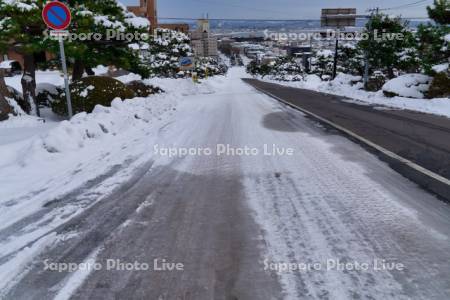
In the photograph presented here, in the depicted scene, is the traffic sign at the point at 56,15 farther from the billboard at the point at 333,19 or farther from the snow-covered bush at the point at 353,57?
the billboard at the point at 333,19

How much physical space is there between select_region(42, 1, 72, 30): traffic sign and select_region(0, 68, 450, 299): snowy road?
397 centimetres

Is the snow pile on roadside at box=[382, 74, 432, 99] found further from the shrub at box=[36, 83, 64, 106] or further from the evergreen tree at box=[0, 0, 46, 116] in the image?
the evergreen tree at box=[0, 0, 46, 116]

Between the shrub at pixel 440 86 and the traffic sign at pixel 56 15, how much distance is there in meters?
16.1

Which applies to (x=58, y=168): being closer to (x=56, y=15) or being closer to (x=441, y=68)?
(x=56, y=15)

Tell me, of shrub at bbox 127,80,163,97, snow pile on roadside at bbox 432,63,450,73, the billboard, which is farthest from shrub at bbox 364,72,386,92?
Answer: shrub at bbox 127,80,163,97

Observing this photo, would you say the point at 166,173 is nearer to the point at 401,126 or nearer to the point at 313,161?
the point at 313,161

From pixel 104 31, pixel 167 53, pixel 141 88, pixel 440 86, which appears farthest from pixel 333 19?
pixel 104 31

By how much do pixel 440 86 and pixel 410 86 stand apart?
6.76ft

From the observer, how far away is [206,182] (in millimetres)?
4953

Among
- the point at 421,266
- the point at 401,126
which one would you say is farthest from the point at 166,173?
the point at 401,126

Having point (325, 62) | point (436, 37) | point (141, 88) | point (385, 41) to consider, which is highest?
point (325, 62)

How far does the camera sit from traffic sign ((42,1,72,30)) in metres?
7.16

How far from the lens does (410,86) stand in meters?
18.3

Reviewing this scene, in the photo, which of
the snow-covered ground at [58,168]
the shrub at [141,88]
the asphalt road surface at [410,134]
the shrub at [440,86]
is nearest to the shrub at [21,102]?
the snow-covered ground at [58,168]
